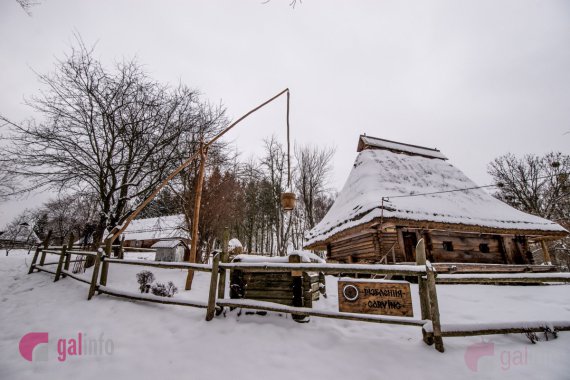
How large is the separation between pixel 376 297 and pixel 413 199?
6952 mm

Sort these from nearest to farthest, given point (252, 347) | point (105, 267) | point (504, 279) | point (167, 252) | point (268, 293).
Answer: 1. point (252, 347)
2. point (504, 279)
3. point (268, 293)
4. point (105, 267)
5. point (167, 252)

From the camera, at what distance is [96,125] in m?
10.0

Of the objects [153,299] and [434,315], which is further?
[153,299]

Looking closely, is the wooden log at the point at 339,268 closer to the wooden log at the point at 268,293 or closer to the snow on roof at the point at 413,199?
the wooden log at the point at 268,293

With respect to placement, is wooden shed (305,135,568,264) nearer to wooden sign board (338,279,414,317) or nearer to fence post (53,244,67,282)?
wooden sign board (338,279,414,317)

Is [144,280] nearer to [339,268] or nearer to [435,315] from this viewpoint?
[339,268]

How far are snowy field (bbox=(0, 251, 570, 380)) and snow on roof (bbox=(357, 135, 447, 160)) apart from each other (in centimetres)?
1056

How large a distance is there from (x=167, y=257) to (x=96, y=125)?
8.60m

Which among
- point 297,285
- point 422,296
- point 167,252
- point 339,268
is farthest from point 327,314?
point 167,252

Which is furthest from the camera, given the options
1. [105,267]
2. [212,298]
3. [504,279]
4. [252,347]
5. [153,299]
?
[105,267]

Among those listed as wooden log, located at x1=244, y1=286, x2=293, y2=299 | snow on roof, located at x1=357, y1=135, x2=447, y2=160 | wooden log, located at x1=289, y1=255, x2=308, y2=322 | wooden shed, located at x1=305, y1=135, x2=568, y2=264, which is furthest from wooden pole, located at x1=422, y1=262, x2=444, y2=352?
snow on roof, located at x1=357, y1=135, x2=447, y2=160

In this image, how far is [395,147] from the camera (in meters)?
14.7

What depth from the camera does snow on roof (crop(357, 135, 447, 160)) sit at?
46.7ft

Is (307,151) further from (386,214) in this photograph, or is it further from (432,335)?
(432,335)
